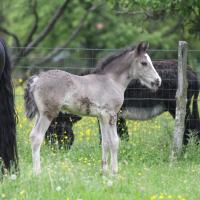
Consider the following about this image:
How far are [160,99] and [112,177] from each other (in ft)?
12.1

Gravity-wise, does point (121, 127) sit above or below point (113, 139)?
below

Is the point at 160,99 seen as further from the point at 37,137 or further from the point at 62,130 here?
the point at 37,137

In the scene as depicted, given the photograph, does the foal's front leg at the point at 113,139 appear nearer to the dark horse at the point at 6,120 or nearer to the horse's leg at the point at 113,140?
the horse's leg at the point at 113,140

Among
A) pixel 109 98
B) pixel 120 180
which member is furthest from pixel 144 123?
pixel 120 180

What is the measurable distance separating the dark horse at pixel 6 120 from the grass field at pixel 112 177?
263 millimetres

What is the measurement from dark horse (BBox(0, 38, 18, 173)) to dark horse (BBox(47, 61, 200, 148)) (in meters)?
3.48

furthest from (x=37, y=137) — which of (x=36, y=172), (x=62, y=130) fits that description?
(x=62, y=130)

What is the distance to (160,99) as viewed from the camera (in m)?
12.0

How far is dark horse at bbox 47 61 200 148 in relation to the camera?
11.9 meters

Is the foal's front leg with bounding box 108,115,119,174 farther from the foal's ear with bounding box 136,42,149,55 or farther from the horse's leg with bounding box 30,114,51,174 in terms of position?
the foal's ear with bounding box 136,42,149,55

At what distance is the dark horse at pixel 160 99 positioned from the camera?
1192cm

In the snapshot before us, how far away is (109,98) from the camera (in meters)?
9.33

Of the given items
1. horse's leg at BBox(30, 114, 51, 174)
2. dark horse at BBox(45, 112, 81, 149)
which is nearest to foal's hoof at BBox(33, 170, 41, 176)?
horse's leg at BBox(30, 114, 51, 174)

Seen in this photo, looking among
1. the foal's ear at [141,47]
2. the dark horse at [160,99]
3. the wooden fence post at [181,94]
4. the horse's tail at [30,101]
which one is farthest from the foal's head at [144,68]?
the dark horse at [160,99]
